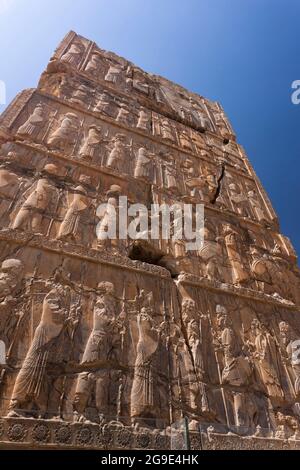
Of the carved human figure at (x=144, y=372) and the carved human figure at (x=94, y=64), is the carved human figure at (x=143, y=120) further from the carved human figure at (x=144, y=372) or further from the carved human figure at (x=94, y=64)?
the carved human figure at (x=144, y=372)

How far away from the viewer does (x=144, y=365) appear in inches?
113

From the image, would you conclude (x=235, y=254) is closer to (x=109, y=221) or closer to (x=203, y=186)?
(x=203, y=186)

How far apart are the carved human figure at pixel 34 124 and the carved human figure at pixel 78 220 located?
1136 mm

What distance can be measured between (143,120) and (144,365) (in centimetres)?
540

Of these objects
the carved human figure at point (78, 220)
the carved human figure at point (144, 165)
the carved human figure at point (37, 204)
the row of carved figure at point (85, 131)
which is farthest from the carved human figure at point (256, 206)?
the carved human figure at point (37, 204)

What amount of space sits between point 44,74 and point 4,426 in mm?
6429

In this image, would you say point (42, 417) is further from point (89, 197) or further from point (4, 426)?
point (89, 197)

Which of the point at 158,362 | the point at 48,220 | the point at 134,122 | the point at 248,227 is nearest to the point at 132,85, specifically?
the point at 134,122

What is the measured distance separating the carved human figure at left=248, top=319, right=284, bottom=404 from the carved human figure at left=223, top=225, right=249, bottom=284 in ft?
2.30

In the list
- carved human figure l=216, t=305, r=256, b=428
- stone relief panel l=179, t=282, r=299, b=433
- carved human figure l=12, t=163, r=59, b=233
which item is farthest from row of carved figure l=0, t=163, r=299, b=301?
carved human figure l=216, t=305, r=256, b=428

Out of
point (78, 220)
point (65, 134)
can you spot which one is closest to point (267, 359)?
point (78, 220)

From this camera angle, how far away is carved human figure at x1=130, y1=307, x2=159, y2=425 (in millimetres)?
2611

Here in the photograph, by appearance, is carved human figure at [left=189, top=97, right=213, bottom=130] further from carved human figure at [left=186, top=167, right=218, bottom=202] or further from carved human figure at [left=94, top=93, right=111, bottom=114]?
carved human figure at [left=186, top=167, right=218, bottom=202]

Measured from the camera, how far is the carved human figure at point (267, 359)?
339cm
